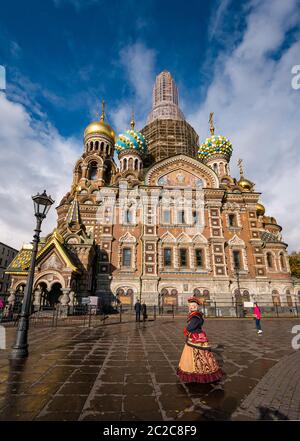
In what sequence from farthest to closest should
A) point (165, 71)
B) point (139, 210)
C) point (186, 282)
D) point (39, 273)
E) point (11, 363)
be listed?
1. point (165, 71)
2. point (139, 210)
3. point (186, 282)
4. point (39, 273)
5. point (11, 363)

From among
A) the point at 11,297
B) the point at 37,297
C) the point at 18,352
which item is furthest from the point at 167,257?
the point at 18,352

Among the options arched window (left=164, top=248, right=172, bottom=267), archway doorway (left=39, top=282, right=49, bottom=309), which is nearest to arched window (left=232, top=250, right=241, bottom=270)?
arched window (left=164, top=248, right=172, bottom=267)

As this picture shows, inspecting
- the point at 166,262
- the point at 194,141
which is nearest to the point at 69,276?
the point at 166,262

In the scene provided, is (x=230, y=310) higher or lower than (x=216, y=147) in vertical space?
lower

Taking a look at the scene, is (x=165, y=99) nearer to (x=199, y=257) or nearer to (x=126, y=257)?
(x=199, y=257)

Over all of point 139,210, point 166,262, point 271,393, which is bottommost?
point 271,393

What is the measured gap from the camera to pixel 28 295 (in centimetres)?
649

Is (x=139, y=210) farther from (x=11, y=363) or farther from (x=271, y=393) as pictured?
(x=271, y=393)

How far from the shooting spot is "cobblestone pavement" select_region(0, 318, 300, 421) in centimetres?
299

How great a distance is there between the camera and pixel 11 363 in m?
5.24

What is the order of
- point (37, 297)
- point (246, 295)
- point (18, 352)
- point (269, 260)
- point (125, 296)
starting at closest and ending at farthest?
point (18, 352), point (37, 297), point (125, 296), point (246, 295), point (269, 260)

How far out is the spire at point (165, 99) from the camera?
46562 millimetres

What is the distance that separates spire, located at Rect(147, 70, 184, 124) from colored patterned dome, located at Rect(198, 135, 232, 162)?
13.9m
